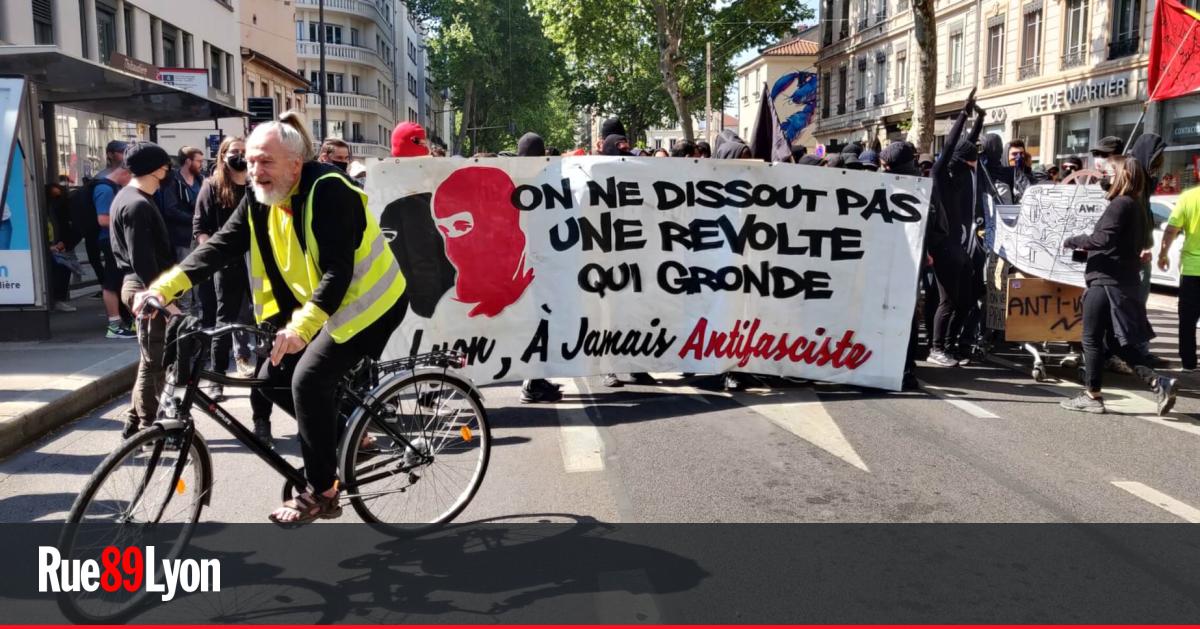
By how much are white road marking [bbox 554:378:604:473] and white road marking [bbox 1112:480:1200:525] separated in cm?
272

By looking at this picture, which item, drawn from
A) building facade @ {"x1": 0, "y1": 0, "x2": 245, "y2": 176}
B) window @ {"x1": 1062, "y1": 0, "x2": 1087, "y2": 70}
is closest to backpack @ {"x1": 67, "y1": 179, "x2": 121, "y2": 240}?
building facade @ {"x1": 0, "y1": 0, "x2": 245, "y2": 176}

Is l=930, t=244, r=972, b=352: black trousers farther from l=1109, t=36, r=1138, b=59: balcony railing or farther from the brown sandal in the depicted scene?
l=1109, t=36, r=1138, b=59: balcony railing

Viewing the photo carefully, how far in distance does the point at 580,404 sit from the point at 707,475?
2.09m

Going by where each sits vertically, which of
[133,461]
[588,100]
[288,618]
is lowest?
[288,618]

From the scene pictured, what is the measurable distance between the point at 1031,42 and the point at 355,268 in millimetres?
31054

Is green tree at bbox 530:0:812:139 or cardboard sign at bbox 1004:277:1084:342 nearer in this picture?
cardboard sign at bbox 1004:277:1084:342

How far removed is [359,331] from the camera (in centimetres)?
408

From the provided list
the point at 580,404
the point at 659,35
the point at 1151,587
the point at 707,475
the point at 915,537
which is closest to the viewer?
the point at 1151,587

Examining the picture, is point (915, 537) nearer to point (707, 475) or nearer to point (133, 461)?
point (707, 475)

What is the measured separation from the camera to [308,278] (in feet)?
13.5

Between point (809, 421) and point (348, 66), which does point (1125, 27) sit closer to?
point (809, 421)

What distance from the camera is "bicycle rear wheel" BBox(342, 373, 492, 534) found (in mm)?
4281

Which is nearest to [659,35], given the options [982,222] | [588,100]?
[588,100]

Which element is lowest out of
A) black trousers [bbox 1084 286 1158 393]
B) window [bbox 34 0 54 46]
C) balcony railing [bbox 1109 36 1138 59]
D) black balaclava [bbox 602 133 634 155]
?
black trousers [bbox 1084 286 1158 393]
